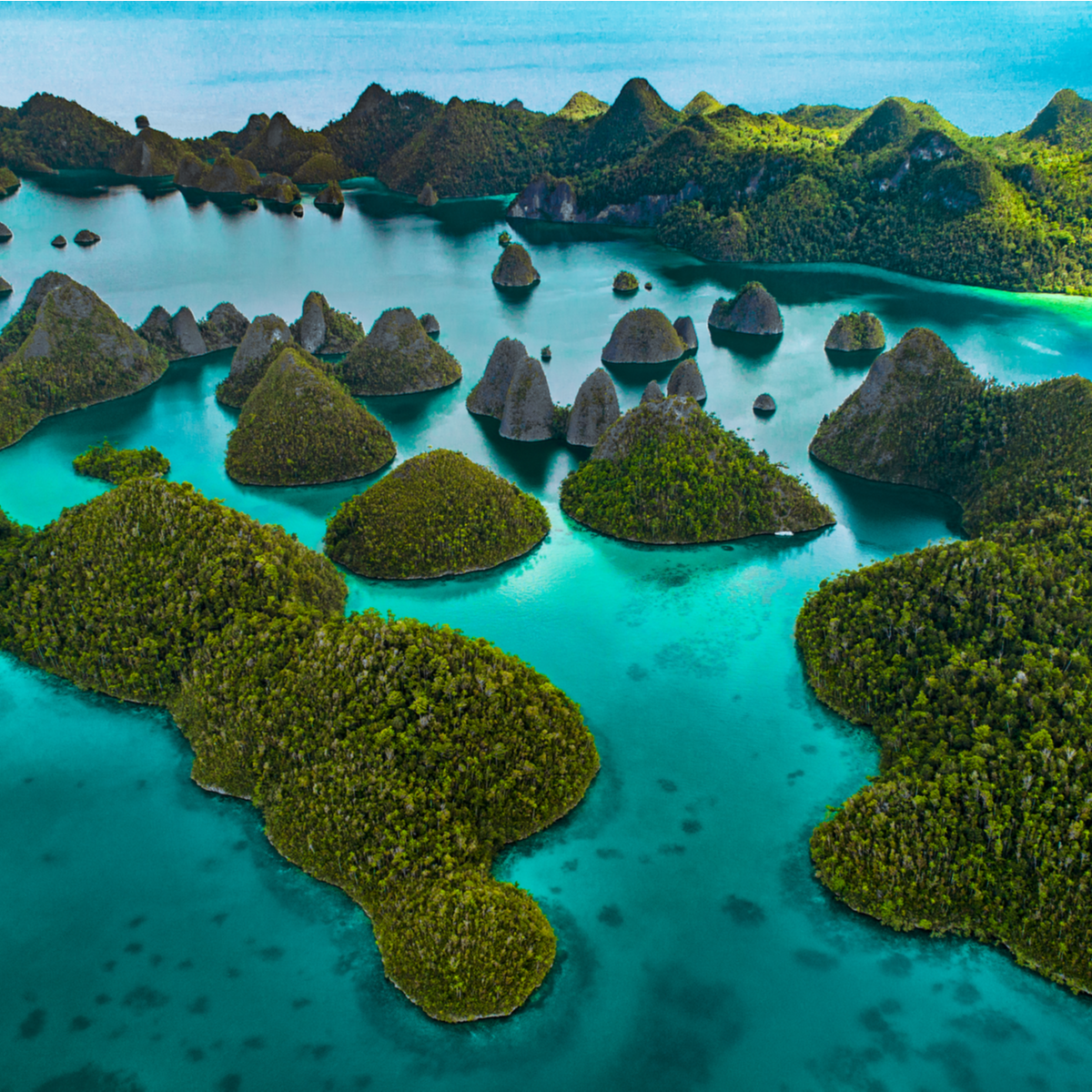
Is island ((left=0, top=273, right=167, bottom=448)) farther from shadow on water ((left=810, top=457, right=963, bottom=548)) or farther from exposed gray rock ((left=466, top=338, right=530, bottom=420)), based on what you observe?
shadow on water ((left=810, top=457, right=963, bottom=548))

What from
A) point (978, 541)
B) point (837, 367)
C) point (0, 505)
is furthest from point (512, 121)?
point (978, 541)

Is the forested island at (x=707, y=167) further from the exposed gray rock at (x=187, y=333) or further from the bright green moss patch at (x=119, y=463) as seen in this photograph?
the bright green moss patch at (x=119, y=463)

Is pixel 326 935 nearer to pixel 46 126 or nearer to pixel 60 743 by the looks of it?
pixel 60 743

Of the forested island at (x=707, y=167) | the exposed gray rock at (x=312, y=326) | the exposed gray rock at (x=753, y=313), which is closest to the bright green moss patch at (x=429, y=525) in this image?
the exposed gray rock at (x=312, y=326)

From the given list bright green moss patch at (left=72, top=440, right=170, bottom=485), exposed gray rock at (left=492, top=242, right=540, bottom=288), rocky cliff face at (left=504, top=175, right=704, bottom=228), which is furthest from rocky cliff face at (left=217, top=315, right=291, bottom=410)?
rocky cliff face at (left=504, top=175, right=704, bottom=228)

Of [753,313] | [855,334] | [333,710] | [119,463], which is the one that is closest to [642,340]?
[753,313]
